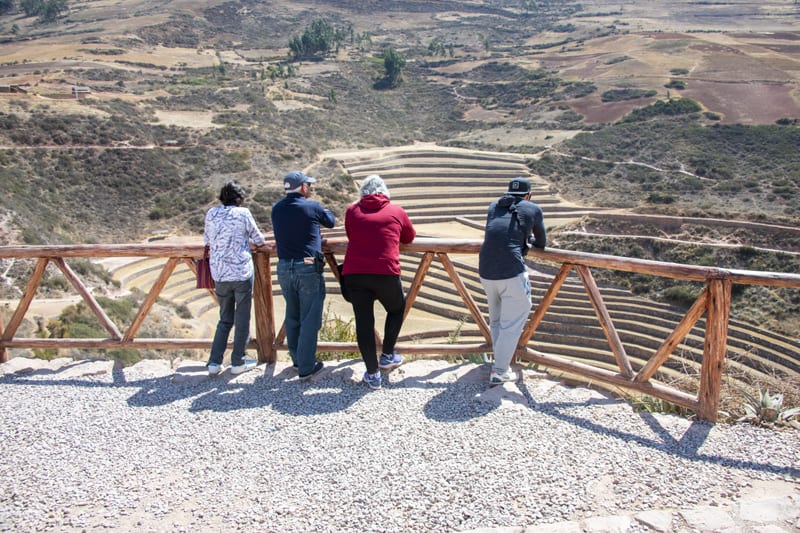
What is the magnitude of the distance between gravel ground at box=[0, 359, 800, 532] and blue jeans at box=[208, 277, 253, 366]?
227 mm

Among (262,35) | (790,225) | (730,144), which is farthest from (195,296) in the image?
(262,35)

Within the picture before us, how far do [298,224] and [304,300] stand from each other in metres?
0.60

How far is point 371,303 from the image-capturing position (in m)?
4.37

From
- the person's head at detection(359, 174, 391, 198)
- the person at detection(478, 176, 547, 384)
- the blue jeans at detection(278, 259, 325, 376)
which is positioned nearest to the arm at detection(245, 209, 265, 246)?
the blue jeans at detection(278, 259, 325, 376)

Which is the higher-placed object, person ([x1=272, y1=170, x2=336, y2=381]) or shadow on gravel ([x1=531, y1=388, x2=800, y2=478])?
person ([x1=272, y1=170, x2=336, y2=381])

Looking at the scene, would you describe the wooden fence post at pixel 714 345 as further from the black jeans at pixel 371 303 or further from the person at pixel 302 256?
the person at pixel 302 256

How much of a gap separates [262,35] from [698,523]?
3703 inches

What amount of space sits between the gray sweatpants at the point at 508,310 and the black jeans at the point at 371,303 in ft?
2.26

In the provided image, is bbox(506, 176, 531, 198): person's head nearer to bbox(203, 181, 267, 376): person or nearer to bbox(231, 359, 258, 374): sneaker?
bbox(203, 181, 267, 376): person

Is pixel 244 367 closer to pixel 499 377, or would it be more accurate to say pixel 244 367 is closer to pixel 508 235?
pixel 499 377

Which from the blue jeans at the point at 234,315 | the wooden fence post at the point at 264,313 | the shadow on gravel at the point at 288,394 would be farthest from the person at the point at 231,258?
the shadow on gravel at the point at 288,394

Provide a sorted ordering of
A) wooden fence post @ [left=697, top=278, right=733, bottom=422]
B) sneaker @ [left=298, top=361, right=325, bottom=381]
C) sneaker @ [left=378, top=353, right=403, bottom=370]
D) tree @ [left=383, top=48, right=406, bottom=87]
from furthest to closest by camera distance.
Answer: tree @ [left=383, top=48, right=406, bottom=87] < sneaker @ [left=378, top=353, right=403, bottom=370] < sneaker @ [left=298, top=361, right=325, bottom=381] < wooden fence post @ [left=697, top=278, right=733, bottom=422]

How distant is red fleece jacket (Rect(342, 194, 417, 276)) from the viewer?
4.15 meters

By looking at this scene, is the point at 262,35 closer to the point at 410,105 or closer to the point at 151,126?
the point at 410,105
